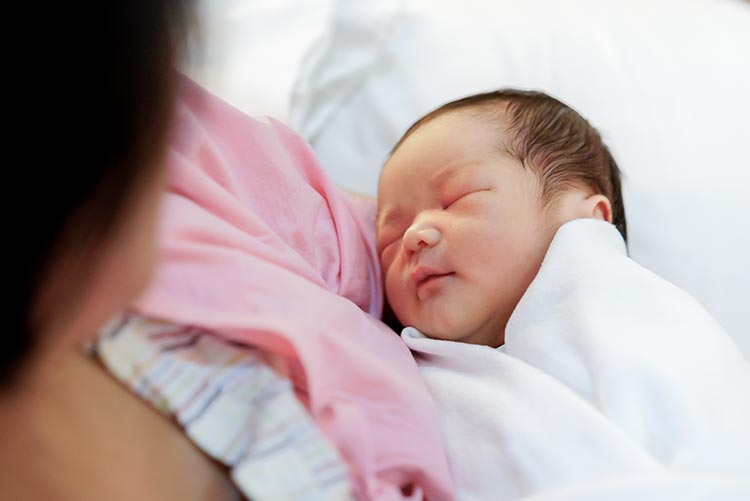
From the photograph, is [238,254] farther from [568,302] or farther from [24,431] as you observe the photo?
[568,302]

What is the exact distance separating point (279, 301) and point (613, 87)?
0.77 m

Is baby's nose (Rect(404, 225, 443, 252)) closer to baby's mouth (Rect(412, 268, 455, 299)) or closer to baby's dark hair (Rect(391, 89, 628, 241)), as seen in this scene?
baby's mouth (Rect(412, 268, 455, 299))

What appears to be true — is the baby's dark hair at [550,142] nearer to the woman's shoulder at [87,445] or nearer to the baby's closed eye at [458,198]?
the baby's closed eye at [458,198]

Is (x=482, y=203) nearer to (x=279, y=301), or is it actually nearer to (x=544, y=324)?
(x=544, y=324)

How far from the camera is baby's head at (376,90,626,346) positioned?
92 centimetres

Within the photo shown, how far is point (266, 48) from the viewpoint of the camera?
49.7 inches

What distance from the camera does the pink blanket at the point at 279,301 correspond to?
26.0 inches

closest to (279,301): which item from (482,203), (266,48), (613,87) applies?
(482,203)

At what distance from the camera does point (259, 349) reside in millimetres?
693

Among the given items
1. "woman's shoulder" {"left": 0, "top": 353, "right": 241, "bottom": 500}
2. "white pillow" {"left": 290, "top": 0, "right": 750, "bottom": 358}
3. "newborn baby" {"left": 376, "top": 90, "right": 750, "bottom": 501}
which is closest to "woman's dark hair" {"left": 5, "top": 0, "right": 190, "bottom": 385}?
"woman's shoulder" {"left": 0, "top": 353, "right": 241, "bottom": 500}

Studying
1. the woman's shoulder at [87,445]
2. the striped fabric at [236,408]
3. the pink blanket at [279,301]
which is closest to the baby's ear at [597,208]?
the pink blanket at [279,301]

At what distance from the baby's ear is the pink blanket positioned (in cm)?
27

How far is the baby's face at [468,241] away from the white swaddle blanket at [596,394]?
0.04 m

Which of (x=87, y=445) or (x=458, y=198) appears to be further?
(x=458, y=198)
